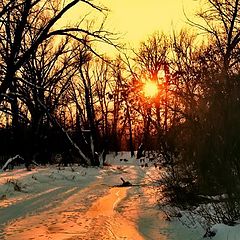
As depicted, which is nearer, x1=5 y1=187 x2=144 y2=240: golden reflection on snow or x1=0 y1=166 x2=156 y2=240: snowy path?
x1=5 y1=187 x2=144 y2=240: golden reflection on snow

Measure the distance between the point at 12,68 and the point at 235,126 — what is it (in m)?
12.5

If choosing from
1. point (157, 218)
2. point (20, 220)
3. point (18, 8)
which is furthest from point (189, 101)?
point (18, 8)

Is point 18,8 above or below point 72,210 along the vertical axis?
above

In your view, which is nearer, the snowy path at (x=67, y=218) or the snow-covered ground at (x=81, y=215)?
the snow-covered ground at (x=81, y=215)

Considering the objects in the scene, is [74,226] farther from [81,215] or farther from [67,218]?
[81,215]

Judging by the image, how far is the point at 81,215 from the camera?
11.9 metres

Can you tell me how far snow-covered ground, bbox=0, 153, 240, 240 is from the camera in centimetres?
931

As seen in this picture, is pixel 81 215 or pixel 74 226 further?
pixel 81 215

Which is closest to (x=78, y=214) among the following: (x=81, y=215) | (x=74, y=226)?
(x=81, y=215)

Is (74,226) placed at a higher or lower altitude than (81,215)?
lower

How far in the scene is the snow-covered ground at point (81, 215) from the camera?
931 cm

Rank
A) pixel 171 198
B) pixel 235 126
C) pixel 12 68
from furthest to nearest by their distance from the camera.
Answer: pixel 12 68 < pixel 171 198 < pixel 235 126

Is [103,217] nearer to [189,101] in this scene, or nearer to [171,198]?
[171,198]

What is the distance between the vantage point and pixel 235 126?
318 inches
